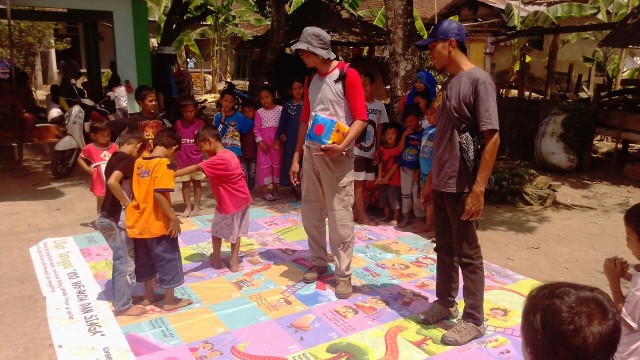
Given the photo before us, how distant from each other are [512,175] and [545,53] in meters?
11.4

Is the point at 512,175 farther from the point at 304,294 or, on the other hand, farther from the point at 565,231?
the point at 304,294

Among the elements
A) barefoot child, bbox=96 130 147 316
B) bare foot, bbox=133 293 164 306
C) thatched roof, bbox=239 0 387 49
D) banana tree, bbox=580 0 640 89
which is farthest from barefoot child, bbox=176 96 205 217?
banana tree, bbox=580 0 640 89

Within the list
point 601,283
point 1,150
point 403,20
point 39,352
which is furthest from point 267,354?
point 1,150

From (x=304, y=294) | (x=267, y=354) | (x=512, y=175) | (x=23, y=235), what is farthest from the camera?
(x=512, y=175)

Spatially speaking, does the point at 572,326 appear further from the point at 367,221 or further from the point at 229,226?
A: the point at 367,221

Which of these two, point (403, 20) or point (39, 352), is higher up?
point (403, 20)

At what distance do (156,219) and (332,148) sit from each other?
1.28 metres

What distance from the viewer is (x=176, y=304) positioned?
12.1ft

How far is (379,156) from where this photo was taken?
5.75m

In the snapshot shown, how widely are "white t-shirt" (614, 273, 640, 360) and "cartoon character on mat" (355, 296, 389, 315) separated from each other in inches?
66.4

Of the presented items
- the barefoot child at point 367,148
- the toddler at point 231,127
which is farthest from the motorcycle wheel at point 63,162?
the barefoot child at point 367,148

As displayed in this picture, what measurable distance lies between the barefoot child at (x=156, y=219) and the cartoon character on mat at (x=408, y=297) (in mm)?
1613

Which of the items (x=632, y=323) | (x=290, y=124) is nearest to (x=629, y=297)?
(x=632, y=323)

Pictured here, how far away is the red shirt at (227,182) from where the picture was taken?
4.07 meters
